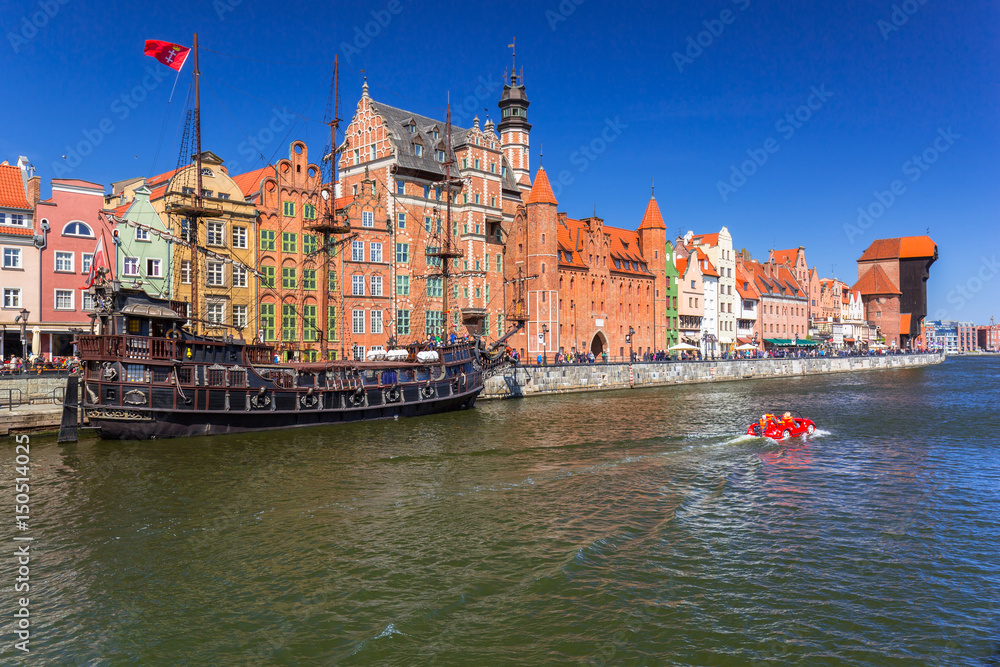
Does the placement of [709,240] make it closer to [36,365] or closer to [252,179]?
[252,179]

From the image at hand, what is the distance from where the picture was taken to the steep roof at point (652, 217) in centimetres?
10019

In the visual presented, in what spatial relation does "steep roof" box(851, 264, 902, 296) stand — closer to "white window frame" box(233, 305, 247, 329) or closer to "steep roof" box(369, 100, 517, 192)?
"steep roof" box(369, 100, 517, 192)

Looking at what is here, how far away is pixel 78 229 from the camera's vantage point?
5169 centimetres

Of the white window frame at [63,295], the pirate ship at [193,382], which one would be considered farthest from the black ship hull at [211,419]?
the white window frame at [63,295]

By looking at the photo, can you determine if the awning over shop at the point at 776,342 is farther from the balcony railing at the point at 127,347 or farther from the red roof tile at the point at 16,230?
the red roof tile at the point at 16,230

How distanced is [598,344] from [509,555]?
250 ft

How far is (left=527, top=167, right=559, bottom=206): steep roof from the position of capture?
78312 mm

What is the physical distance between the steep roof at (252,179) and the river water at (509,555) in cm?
3125

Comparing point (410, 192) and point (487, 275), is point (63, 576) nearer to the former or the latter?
point (410, 192)

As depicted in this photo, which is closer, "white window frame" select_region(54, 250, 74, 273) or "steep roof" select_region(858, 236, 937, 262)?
"white window frame" select_region(54, 250, 74, 273)

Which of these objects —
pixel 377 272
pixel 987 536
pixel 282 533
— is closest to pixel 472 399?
pixel 377 272

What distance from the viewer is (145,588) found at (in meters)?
16.0

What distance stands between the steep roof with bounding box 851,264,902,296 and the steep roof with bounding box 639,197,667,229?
94.6m

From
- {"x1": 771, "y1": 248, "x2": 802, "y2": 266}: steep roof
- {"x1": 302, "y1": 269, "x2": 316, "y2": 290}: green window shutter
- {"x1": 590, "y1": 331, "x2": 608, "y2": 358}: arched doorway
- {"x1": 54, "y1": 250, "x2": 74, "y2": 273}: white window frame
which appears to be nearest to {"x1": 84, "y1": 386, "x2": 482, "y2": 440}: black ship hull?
{"x1": 302, "y1": 269, "x2": 316, "y2": 290}: green window shutter
